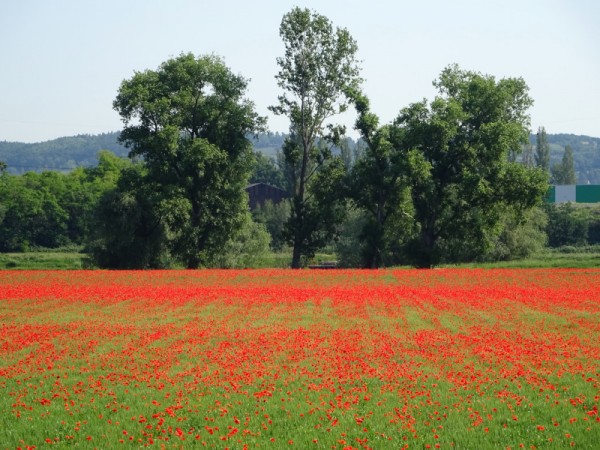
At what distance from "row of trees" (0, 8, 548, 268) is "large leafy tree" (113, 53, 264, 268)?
4.8 inches

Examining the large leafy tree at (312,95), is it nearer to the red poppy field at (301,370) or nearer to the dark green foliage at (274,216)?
the red poppy field at (301,370)

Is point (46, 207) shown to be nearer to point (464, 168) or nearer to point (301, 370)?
point (464, 168)

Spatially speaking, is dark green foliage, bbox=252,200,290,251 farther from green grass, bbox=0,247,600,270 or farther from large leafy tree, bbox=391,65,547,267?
large leafy tree, bbox=391,65,547,267

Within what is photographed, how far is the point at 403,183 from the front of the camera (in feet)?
230

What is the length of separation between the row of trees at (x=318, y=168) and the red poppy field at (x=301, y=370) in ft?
99.3

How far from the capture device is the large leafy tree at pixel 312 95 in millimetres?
72875

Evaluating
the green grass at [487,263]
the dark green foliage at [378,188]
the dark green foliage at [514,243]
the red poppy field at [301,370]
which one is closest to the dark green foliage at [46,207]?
the green grass at [487,263]

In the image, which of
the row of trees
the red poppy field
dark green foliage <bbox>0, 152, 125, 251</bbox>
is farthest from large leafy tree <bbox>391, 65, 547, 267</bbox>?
dark green foliage <bbox>0, 152, 125, 251</bbox>

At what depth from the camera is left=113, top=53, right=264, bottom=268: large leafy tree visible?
228ft

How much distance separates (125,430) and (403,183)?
57.8 m

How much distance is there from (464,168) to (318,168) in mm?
14606

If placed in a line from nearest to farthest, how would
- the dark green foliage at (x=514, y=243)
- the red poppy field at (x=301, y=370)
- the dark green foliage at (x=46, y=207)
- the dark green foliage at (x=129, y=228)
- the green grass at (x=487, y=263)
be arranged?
the red poppy field at (x=301, y=370)
the green grass at (x=487, y=263)
the dark green foliage at (x=129, y=228)
the dark green foliage at (x=514, y=243)
the dark green foliage at (x=46, y=207)

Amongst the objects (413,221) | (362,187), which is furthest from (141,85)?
(413,221)

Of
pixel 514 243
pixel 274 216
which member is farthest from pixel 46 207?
pixel 514 243
